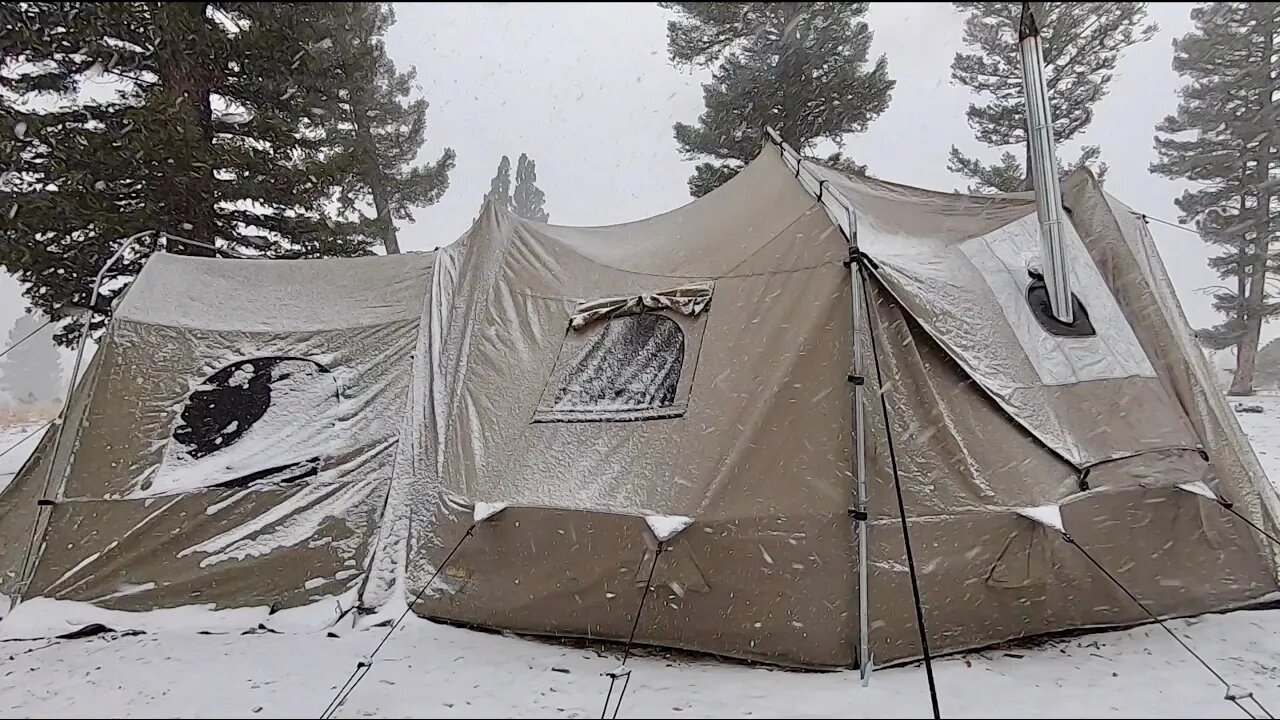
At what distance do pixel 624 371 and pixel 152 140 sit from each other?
4.58 metres

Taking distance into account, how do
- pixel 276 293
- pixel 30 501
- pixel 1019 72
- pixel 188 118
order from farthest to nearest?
pixel 1019 72, pixel 188 118, pixel 276 293, pixel 30 501

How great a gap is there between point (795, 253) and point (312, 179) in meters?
5.13

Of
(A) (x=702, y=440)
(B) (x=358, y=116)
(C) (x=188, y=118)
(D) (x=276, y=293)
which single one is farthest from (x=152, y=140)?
(A) (x=702, y=440)

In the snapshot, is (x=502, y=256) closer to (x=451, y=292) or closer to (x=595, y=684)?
(x=451, y=292)

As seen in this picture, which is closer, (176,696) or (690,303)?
(176,696)

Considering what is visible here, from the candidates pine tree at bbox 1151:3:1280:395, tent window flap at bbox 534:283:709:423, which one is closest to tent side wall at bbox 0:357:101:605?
tent window flap at bbox 534:283:709:423

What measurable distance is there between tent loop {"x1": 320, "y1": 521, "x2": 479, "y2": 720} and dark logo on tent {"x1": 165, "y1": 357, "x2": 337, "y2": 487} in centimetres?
103

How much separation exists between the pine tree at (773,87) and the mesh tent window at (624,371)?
7.83m

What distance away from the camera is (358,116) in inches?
320

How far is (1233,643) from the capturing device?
3.53 meters

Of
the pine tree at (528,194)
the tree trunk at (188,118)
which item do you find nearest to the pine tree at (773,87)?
the tree trunk at (188,118)

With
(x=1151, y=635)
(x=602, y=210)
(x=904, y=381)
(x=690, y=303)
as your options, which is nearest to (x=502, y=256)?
(x=690, y=303)

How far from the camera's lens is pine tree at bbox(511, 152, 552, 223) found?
96.6ft

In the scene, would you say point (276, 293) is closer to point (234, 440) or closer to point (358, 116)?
point (234, 440)
